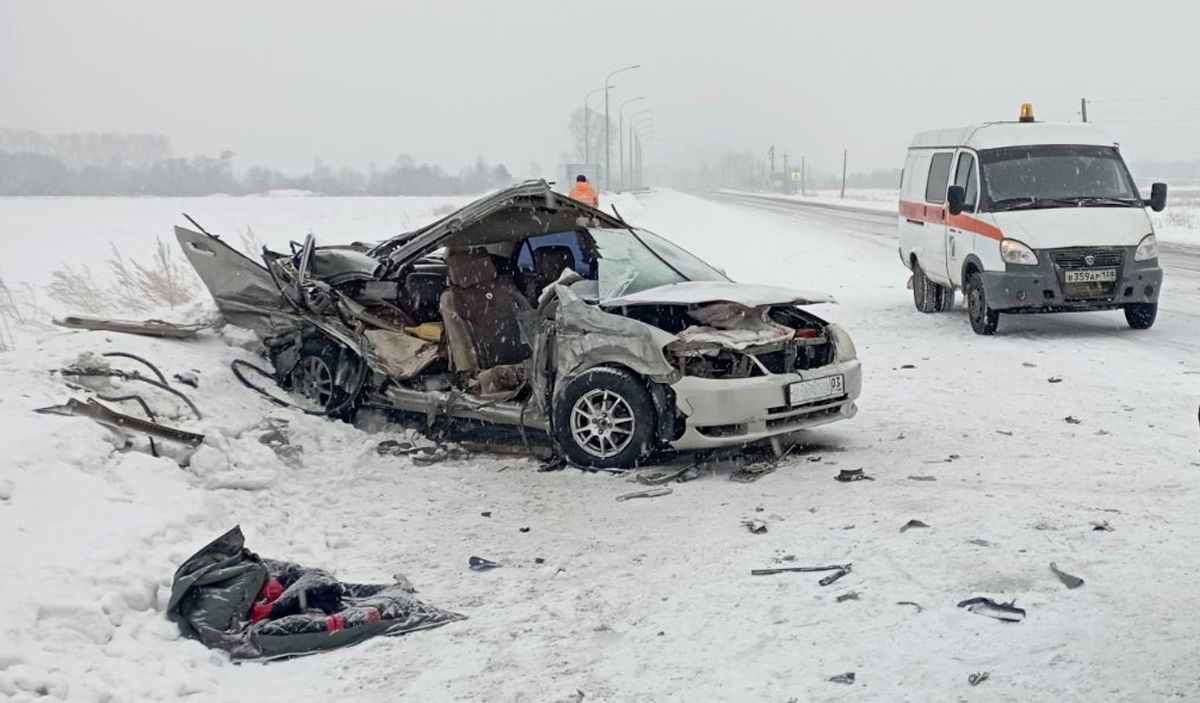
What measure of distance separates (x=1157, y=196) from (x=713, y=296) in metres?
7.46

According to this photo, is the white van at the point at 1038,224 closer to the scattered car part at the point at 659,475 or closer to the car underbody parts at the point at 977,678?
the scattered car part at the point at 659,475

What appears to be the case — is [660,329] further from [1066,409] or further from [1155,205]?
[1155,205]

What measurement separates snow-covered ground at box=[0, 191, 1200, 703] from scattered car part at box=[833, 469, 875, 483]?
0.49 feet

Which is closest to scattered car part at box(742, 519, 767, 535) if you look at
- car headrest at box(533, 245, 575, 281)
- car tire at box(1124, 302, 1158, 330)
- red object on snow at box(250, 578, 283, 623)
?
red object on snow at box(250, 578, 283, 623)

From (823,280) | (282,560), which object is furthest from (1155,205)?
(282,560)

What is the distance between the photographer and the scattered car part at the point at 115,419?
6.40 m

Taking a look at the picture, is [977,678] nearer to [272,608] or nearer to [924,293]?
[272,608]

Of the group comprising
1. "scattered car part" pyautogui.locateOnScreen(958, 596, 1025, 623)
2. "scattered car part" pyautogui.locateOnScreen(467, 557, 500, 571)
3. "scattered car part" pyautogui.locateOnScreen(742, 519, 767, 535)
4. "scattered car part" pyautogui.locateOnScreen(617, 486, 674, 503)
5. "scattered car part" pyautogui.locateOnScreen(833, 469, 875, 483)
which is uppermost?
"scattered car part" pyautogui.locateOnScreen(958, 596, 1025, 623)

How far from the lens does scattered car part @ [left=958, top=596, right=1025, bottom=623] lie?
13.7 feet

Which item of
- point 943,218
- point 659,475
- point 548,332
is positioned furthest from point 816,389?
point 943,218

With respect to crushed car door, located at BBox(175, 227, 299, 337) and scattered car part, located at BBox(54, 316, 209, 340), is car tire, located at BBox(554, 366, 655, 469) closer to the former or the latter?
crushed car door, located at BBox(175, 227, 299, 337)

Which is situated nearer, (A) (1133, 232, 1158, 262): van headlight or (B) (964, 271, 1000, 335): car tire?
(A) (1133, 232, 1158, 262): van headlight

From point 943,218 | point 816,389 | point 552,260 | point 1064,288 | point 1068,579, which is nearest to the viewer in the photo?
point 1068,579

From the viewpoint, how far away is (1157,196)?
12008 mm
